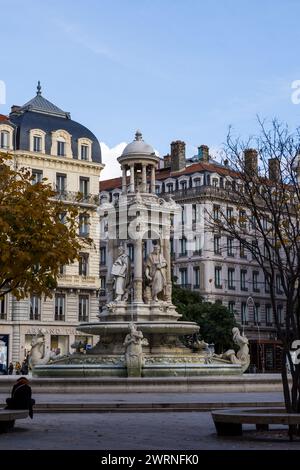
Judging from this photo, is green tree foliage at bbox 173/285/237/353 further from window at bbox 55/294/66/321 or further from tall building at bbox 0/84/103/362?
window at bbox 55/294/66/321

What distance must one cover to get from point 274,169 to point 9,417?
11193 millimetres

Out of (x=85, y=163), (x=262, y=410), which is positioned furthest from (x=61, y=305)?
(x=262, y=410)

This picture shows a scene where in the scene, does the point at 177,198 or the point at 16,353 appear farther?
the point at 177,198

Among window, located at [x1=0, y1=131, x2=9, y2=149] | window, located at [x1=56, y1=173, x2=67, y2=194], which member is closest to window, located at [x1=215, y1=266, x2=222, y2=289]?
window, located at [x1=56, y1=173, x2=67, y2=194]

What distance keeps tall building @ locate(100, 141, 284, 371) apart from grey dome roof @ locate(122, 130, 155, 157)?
37704 millimetres

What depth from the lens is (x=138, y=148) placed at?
3875 cm

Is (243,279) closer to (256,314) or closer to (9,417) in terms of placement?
(256,314)

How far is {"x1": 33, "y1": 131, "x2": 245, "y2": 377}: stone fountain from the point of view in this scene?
30.8 metres

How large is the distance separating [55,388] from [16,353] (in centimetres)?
3659

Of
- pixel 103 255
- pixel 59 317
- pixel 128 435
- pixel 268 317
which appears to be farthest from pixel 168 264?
pixel 268 317

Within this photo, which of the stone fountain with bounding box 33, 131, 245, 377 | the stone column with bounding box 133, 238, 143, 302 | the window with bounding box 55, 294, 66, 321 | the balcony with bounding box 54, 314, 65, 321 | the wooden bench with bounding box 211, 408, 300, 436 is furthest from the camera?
the window with bounding box 55, 294, 66, 321

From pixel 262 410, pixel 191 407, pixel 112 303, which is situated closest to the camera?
pixel 262 410
